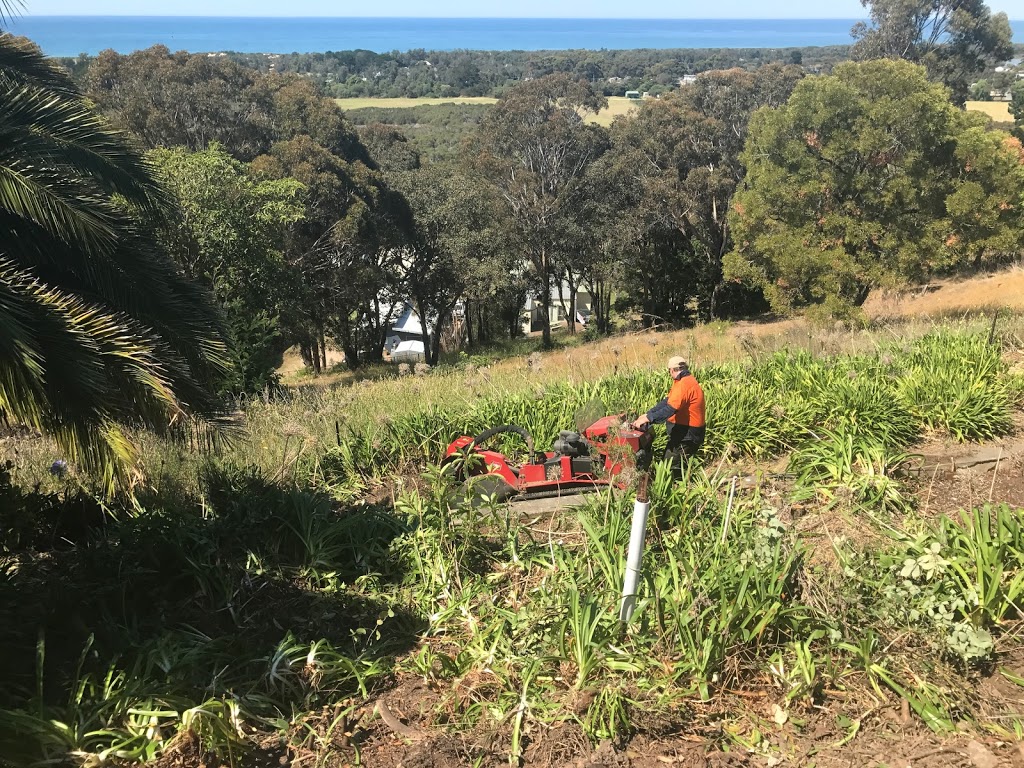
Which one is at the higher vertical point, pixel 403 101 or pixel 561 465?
pixel 403 101

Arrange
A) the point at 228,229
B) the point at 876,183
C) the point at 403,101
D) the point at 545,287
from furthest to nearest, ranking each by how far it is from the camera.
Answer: the point at 403,101 → the point at 545,287 → the point at 876,183 → the point at 228,229

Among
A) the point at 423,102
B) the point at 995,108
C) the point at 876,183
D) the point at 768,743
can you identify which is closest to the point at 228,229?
the point at 876,183

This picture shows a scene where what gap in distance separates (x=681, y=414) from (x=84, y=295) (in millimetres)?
4136

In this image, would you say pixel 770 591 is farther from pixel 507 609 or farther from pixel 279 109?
pixel 279 109

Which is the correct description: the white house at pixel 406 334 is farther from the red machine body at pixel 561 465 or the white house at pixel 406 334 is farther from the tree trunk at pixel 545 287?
the red machine body at pixel 561 465

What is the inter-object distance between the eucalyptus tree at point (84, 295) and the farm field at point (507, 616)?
34.6 inches

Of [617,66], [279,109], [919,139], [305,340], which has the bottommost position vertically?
[305,340]

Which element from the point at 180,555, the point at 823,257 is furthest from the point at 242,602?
the point at 823,257

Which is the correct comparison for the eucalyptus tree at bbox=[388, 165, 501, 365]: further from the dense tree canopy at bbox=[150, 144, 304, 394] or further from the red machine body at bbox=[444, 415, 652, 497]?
the red machine body at bbox=[444, 415, 652, 497]

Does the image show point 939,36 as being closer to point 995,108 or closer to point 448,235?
point 995,108

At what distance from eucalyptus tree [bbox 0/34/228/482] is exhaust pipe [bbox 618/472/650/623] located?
7.65 feet

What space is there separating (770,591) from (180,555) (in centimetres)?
333

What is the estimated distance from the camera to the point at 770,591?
384 centimetres

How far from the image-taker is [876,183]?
19266 mm
